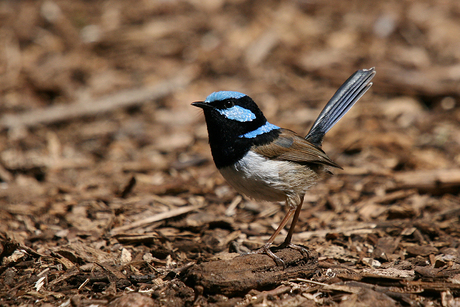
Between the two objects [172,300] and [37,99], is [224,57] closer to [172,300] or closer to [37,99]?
[37,99]

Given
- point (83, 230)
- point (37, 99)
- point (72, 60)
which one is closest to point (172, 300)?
point (83, 230)

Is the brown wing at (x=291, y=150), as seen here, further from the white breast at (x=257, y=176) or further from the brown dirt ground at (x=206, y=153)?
the brown dirt ground at (x=206, y=153)

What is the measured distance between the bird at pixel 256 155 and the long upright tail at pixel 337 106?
492mm

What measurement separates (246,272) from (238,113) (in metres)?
1.48

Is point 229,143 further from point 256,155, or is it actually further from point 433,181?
point 433,181

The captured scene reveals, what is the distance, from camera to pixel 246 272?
343 centimetres

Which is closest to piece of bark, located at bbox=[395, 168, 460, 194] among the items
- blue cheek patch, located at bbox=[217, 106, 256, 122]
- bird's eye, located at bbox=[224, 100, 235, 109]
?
blue cheek patch, located at bbox=[217, 106, 256, 122]

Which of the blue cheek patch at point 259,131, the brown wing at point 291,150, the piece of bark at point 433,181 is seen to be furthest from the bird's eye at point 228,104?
the piece of bark at point 433,181

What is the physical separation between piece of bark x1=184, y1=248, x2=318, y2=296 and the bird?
0.16 meters

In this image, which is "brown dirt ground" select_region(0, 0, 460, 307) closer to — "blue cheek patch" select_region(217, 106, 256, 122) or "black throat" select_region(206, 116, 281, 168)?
"black throat" select_region(206, 116, 281, 168)

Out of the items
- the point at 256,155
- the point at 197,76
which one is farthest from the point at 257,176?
the point at 197,76

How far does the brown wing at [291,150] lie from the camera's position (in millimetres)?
4090

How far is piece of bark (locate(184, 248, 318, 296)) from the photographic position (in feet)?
10.8

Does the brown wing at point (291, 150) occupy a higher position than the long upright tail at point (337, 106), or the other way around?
the long upright tail at point (337, 106)
